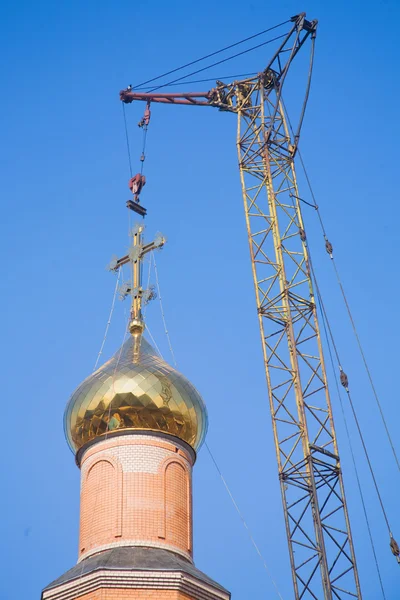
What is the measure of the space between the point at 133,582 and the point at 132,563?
36cm

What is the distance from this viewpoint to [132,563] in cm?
1623

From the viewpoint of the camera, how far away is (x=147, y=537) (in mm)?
17109

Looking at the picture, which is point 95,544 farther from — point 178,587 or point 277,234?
point 277,234

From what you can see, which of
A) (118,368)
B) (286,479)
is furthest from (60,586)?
(286,479)

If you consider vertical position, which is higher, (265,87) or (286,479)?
(265,87)

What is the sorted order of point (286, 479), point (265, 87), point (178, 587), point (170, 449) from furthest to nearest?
point (265, 87), point (286, 479), point (170, 449), point (178, 587)

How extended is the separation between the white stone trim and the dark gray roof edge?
6 centimetres

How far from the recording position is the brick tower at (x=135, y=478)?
16.1 metres

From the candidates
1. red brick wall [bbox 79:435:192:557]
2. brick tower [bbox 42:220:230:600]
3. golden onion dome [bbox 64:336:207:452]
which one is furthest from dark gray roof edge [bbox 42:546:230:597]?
golden onion dome [bbox 64:336:207:452]

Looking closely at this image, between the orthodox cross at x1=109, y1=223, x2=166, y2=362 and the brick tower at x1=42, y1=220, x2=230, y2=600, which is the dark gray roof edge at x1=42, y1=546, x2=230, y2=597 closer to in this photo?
the brick tower at x1=42, y1=220, x2=230, y2=600

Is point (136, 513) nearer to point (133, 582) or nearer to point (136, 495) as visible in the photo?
point (136, 495)

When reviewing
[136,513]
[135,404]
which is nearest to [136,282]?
[135,404]

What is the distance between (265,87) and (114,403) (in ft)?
34.7

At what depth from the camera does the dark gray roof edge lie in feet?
52.9
